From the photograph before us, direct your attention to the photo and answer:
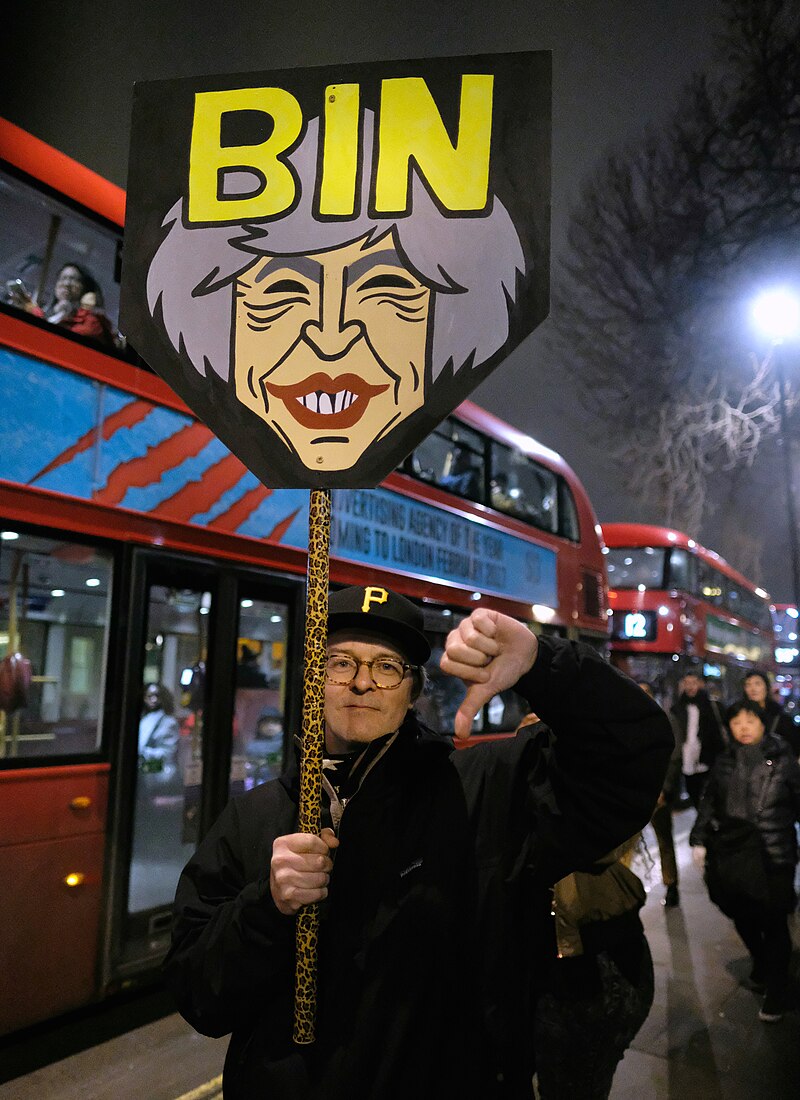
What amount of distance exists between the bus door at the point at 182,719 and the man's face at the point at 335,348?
111 inches

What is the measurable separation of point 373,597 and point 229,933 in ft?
2.33

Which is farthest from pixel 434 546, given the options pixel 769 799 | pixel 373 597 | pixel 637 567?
pixel 637 567

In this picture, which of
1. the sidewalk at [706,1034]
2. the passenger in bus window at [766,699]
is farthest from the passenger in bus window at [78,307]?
the passenger in bus window at [766,699]

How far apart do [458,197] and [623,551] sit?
47.9 feet

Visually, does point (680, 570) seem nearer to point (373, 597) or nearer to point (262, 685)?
point (262, 685)

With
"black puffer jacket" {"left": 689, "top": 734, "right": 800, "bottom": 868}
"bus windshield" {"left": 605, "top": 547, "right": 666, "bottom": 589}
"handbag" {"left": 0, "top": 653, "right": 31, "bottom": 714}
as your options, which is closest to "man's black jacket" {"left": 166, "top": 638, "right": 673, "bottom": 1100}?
"handbag" {"left": 0, "top": 653, "right": 31, "bottom": 714}

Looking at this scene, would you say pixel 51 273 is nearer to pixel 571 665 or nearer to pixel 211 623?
pixel 211 623

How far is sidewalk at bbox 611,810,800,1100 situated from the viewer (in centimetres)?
384

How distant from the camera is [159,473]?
4590mm

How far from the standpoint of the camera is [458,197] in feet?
5.91

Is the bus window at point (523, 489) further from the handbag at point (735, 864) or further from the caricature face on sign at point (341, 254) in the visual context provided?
the caricature face on sign at point (341, 254)

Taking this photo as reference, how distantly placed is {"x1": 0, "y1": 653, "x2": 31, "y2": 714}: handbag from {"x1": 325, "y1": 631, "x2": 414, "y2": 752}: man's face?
2530mm

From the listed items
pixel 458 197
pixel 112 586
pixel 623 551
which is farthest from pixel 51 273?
pixel 623 551

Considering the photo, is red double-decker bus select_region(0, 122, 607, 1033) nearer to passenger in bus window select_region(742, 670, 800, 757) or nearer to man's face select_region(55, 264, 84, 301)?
man's face select_region(55, 264, 84, 301)
